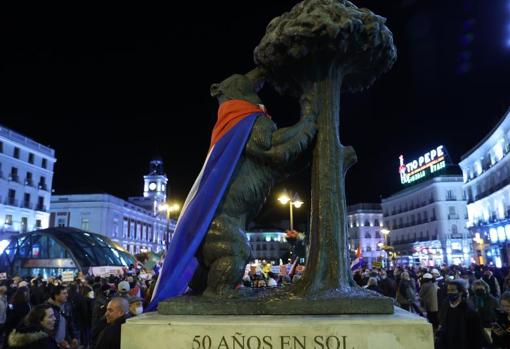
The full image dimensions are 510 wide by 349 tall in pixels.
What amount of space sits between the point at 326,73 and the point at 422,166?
68084mm

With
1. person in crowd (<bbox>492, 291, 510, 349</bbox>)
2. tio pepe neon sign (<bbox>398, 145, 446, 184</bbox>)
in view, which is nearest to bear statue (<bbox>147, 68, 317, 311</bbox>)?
person in crowd (<bbox>492, 291, 510, 349</bbox>)

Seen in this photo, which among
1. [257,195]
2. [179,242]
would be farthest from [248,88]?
[179,242]

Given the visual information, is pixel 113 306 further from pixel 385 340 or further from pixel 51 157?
pixel 51 157

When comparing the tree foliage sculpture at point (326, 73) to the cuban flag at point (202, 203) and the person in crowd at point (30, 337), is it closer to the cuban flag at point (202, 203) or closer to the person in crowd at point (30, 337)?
the cuban flag at point (202, 203)

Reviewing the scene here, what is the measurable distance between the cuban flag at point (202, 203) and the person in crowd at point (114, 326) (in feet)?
4.92

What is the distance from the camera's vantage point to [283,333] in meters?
2.47

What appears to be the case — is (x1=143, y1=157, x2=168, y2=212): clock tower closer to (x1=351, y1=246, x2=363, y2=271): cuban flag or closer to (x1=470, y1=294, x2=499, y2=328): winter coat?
(x1=351, y1=246, x2=363, y2=271): cuban flag

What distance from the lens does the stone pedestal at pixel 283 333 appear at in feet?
7.97

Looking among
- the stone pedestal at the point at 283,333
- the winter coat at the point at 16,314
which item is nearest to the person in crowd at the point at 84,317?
the winter coat at the point at 16,314

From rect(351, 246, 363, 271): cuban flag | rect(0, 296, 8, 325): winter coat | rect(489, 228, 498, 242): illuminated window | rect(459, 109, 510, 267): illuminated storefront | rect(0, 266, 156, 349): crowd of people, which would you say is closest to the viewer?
rect(0, 266, 156, 349): crowd of people

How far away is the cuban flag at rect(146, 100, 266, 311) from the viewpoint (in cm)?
310

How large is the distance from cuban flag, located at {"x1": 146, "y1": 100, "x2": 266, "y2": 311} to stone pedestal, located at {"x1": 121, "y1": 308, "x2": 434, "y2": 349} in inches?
23.0

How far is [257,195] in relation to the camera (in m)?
3.27

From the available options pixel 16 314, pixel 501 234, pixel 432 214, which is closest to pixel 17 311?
pixel 16 314
